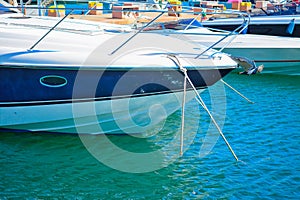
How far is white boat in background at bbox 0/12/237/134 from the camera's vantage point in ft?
19.3

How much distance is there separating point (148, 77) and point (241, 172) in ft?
5.04

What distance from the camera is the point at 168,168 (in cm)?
587

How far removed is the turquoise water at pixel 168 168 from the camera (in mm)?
5258

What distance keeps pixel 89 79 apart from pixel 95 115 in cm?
52

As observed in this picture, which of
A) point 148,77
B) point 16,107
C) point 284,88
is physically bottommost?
point 284,88

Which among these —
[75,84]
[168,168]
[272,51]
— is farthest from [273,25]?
[75,84]

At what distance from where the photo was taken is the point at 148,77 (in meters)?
6.05

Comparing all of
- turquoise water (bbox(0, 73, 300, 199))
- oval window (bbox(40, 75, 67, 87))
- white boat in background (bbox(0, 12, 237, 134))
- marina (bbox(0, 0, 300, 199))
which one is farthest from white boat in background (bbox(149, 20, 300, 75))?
oval window (bbox(40, 75, 67, 87))

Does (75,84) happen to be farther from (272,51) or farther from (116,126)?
(272,51)

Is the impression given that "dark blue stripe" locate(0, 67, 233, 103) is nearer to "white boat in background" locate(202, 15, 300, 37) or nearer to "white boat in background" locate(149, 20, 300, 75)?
"white boat in background" locate(149, 20, 300, 75)

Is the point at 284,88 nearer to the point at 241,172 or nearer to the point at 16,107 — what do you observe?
the point at 241,172

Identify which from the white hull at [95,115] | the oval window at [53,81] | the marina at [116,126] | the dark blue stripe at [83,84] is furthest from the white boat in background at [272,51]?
the oval window at [53,81]

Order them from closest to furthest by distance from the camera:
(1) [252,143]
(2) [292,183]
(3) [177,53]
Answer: (2) [292,183] → (3) [177,53] → (1) [252,143]

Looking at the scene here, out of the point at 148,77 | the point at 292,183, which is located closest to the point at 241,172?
the point at 292,183
